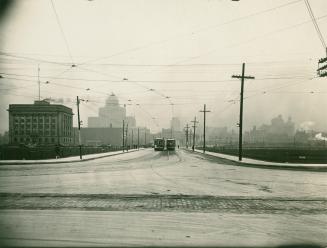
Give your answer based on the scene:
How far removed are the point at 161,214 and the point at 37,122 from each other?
409ft

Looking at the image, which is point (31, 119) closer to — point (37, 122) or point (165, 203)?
point (37, 122)

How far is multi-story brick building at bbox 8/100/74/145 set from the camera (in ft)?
410

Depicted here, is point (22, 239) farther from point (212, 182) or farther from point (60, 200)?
point (212, 182)

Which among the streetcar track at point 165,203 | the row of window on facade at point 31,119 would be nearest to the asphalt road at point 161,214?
the streetcar track at point 165,203

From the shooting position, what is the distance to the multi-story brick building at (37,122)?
125000mm

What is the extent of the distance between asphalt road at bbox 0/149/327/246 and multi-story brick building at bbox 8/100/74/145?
375ft

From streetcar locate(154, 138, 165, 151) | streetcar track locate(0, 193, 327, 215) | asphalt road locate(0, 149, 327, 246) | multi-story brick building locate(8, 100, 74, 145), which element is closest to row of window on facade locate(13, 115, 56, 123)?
multi-story brick building locate(8, 100, 74, 145)

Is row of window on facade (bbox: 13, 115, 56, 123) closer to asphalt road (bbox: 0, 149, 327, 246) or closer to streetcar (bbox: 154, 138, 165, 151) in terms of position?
streetcar (bbox: 154, 138, 165, 151)

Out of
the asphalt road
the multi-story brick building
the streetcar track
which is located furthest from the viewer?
the multi-story brick building

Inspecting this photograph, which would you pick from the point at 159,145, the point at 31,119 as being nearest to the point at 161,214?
the point at 159,145

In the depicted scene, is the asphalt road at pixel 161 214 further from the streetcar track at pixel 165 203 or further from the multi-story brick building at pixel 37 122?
the multi-story brick building at pixel 37 122

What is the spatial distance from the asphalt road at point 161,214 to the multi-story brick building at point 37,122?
114 metres

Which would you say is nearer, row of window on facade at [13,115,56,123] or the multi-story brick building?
the multi-story brick building

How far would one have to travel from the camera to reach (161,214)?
9.96m
